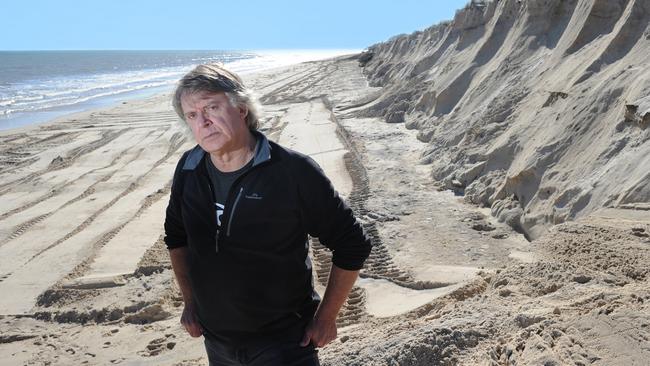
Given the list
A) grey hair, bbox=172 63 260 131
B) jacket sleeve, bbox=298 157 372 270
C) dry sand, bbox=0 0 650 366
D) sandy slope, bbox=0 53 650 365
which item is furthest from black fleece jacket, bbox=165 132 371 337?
sandy slope, bbox=0 53 650 365

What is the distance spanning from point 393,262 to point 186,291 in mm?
4108

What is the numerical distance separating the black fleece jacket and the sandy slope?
1.21m

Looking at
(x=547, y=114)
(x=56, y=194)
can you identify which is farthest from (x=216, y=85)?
(x=56, y=194)

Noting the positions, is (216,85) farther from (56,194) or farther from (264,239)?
(56,194)

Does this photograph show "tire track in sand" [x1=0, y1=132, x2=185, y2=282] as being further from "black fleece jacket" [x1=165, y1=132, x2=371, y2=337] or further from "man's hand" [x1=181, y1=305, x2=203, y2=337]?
"black fleece jacket" [x1=165, y1=132, x2=371, y2=337]

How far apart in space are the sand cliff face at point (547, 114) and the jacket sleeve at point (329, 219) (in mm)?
3901

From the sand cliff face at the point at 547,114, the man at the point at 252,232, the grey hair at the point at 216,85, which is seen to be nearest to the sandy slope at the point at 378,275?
the sand cliff face at the point at 547,114

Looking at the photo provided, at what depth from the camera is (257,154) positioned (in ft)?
6.89

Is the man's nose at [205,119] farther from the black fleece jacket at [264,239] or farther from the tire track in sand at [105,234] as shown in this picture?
the tire track in sand at [105,234]

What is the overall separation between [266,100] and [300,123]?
26.9 ft

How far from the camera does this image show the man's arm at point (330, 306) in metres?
2.17

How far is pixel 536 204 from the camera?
22.5 ft

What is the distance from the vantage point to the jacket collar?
2.07m

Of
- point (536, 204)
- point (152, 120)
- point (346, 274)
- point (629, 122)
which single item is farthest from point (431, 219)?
point (152, 120)
